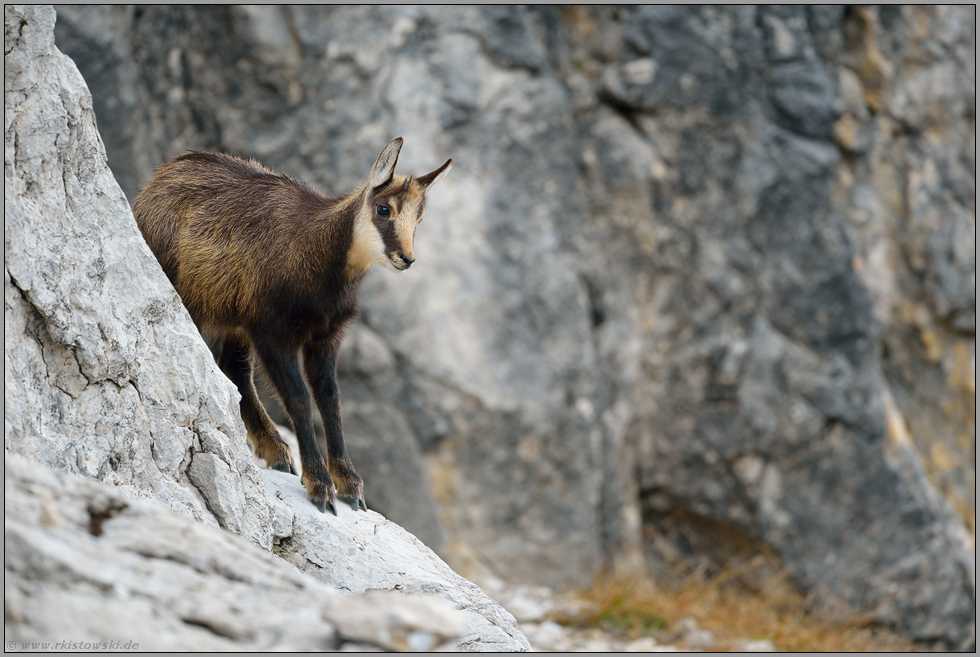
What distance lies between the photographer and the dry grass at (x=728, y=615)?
8.41 m

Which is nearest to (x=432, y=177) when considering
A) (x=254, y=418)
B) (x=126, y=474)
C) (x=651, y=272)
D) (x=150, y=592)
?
(x=254, y=418)

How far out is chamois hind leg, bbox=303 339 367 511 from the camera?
4.58 metres

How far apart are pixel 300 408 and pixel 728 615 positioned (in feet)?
20.2

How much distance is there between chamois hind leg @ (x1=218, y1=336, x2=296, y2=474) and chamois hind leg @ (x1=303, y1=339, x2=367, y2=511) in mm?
326

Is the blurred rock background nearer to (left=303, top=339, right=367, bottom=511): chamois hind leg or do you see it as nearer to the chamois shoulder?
the chamois shoulder

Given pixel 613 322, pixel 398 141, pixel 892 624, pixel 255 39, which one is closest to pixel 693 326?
pixel 613 322

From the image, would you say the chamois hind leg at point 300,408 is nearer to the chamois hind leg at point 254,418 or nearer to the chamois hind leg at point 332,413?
the chamois hind leg at point 332,413

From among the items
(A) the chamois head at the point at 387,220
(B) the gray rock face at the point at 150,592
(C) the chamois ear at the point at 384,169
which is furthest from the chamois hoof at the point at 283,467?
(B) the gray rock face at the point at 150,592

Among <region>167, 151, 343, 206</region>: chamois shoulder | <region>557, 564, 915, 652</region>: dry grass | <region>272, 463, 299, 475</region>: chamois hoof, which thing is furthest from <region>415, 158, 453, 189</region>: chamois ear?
<region>557, 564, 915, 652</region>: dry grass

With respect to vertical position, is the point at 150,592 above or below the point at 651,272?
above

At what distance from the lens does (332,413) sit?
4691mm

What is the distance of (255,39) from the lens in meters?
8.74

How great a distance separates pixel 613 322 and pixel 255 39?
4730 mm

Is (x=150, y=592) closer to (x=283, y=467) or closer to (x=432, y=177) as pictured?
(x=283, y=467)
